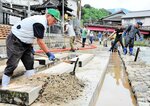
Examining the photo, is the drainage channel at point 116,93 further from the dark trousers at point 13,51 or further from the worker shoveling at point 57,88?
the dark trousers at point 13,51

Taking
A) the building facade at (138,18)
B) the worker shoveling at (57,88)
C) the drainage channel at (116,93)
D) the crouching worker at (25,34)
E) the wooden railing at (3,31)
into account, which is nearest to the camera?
the worker shoveling at (57,88)

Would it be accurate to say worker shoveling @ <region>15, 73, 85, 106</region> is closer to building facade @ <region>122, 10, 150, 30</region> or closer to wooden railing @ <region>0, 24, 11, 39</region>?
wooden railing @ <region>0, 24, 11, 39</region>

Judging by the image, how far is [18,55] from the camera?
4695mm

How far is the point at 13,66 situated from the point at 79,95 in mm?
1210

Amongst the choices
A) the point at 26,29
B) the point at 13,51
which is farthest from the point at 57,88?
the point at 26,29

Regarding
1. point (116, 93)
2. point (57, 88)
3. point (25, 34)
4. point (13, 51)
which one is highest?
point (25, 34)

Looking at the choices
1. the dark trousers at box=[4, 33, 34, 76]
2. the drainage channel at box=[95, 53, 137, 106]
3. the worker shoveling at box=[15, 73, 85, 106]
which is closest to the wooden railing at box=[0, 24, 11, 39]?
the drainage channel at box=[95, 53, 137, 106]

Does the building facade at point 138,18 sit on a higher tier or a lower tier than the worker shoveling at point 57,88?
higher

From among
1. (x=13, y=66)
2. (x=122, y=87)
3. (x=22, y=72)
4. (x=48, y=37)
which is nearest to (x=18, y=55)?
(x=13, y=66)

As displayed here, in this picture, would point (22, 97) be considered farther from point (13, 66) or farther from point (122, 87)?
point (122, 87)

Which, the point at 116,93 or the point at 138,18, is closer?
the point at 116,93

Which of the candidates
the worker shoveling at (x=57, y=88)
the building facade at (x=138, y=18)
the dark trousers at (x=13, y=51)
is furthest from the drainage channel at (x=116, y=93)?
the building facade at (x=138, y=18)

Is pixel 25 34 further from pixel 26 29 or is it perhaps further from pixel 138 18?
pixel 138 18

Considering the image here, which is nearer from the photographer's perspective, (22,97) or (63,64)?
(22,97)
